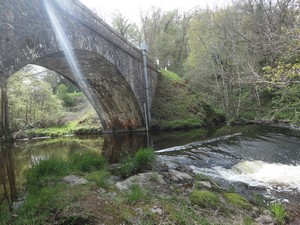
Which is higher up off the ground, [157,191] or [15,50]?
[15,50]

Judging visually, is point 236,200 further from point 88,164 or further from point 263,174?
point 88,164

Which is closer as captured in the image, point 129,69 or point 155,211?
point 155,211

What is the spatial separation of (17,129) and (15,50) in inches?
593

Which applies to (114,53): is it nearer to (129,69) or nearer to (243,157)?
(129,69)

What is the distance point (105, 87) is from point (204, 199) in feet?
33.9

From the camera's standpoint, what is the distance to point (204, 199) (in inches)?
151

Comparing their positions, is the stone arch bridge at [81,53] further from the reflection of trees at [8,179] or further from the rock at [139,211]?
the rock at [139,211]

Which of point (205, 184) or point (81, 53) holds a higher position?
point (81, 53)

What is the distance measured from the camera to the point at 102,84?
12938mm

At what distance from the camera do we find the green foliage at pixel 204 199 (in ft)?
12.2

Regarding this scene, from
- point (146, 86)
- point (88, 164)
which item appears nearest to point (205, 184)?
point (88, 164)

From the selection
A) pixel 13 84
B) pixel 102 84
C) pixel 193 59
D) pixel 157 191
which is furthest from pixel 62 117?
pixel 157 191

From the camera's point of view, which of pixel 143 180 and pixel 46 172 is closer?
pixel 143 180

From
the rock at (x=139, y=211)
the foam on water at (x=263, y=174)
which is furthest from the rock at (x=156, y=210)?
the foam on water at (x=263, y=174)
